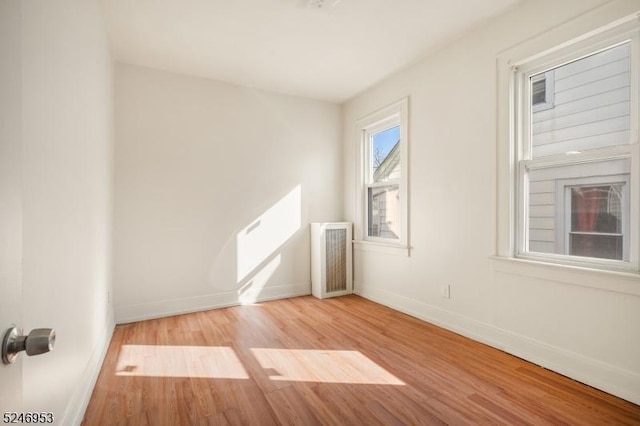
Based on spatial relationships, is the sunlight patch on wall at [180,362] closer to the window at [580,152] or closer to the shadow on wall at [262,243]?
the shadow on wall at [262,243]

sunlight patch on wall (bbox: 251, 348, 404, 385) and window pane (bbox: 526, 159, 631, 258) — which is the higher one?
window pane (bbox: 526, 159, 631, 258)

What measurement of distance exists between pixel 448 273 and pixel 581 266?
3.40 feet

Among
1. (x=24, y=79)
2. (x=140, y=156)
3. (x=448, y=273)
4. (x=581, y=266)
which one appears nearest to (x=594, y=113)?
(x=581, y=266)

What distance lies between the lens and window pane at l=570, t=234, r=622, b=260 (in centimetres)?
199

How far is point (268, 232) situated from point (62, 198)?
2.62m

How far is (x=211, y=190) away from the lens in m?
3.67

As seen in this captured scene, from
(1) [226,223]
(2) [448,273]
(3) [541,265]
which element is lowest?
(2) [448,273]

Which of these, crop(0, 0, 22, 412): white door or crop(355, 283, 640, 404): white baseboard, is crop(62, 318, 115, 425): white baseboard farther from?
crop(355, 283, 640, 404): white baseboard

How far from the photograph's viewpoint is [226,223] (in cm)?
376

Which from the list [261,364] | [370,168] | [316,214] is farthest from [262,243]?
[261,364]

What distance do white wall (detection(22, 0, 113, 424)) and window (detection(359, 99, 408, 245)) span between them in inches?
112

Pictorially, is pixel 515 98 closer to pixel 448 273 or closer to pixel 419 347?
pixel 448 273

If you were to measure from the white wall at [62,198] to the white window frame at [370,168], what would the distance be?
2.82 m

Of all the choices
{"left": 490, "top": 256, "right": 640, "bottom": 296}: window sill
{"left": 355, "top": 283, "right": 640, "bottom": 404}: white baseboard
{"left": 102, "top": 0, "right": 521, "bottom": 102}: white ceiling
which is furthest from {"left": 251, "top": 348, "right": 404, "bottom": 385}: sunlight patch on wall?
{"left": 102, "top": 0, "right": 521, "bottom": 102}: white ceiling
